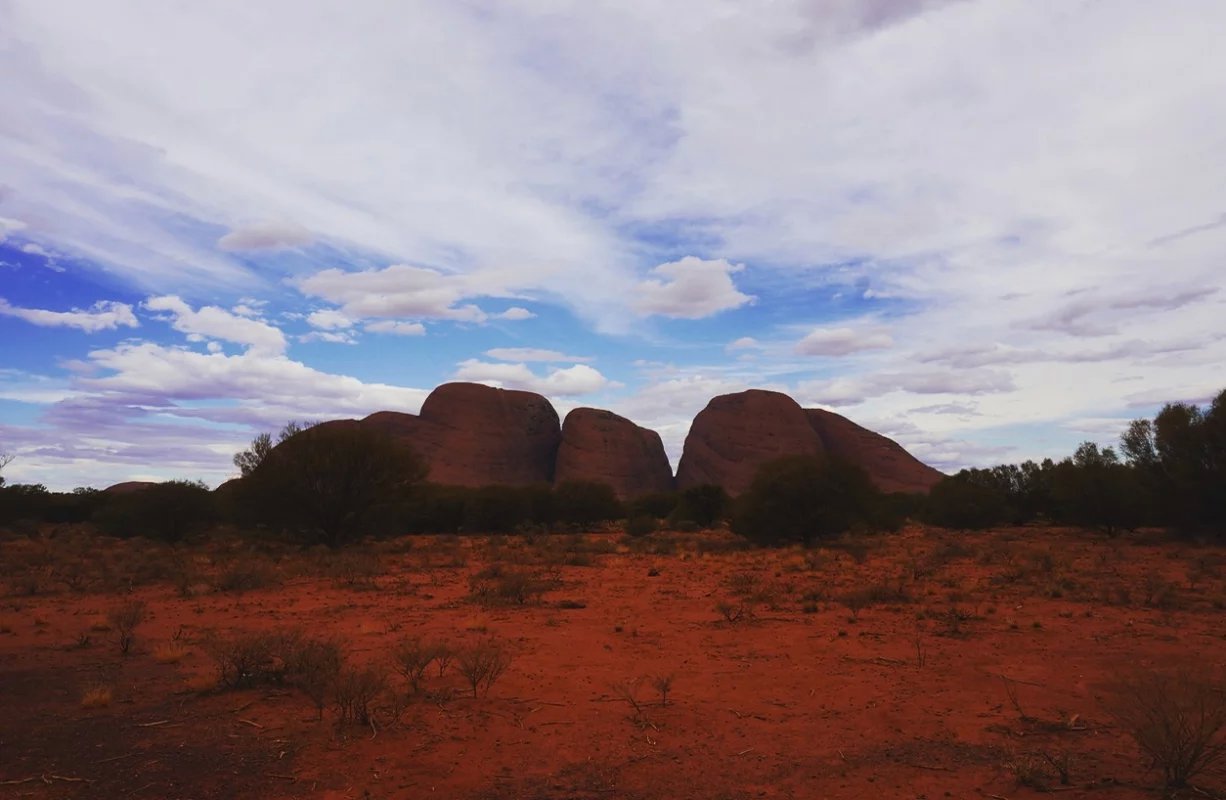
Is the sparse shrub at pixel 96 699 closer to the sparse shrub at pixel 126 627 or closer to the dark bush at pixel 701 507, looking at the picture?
the sparse shrub at pixel 126 627

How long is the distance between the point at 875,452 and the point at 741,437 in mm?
13839

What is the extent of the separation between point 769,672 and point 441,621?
5760 mm

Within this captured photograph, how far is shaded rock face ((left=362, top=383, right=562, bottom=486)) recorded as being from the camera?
69.9 m

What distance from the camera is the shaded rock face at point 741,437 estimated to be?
72.8 m

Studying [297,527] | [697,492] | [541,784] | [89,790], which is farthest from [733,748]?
[697,492]

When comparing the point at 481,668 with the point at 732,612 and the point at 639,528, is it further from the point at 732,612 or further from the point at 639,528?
the point at 639,528

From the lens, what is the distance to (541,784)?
18.3 ft

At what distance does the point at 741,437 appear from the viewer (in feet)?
245

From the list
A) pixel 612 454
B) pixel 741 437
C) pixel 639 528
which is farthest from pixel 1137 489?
pixel 612 454

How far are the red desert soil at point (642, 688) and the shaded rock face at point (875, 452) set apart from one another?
57.2m

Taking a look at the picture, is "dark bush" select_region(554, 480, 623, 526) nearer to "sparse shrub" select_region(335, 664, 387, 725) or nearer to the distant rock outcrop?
the distant rock outcrop

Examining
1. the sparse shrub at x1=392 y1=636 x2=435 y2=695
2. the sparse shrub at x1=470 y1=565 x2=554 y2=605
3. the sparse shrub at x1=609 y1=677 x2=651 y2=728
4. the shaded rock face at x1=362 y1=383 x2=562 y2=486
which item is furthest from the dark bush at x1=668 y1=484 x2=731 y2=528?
the sparse shrub at x1=392 y1=636 x2=435 y2=695

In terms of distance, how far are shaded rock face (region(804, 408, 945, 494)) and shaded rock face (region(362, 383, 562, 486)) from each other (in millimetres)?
27846

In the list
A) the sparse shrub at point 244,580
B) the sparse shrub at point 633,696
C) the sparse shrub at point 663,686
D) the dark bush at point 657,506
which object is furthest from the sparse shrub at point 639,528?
the sparse shrub at point 663,686
